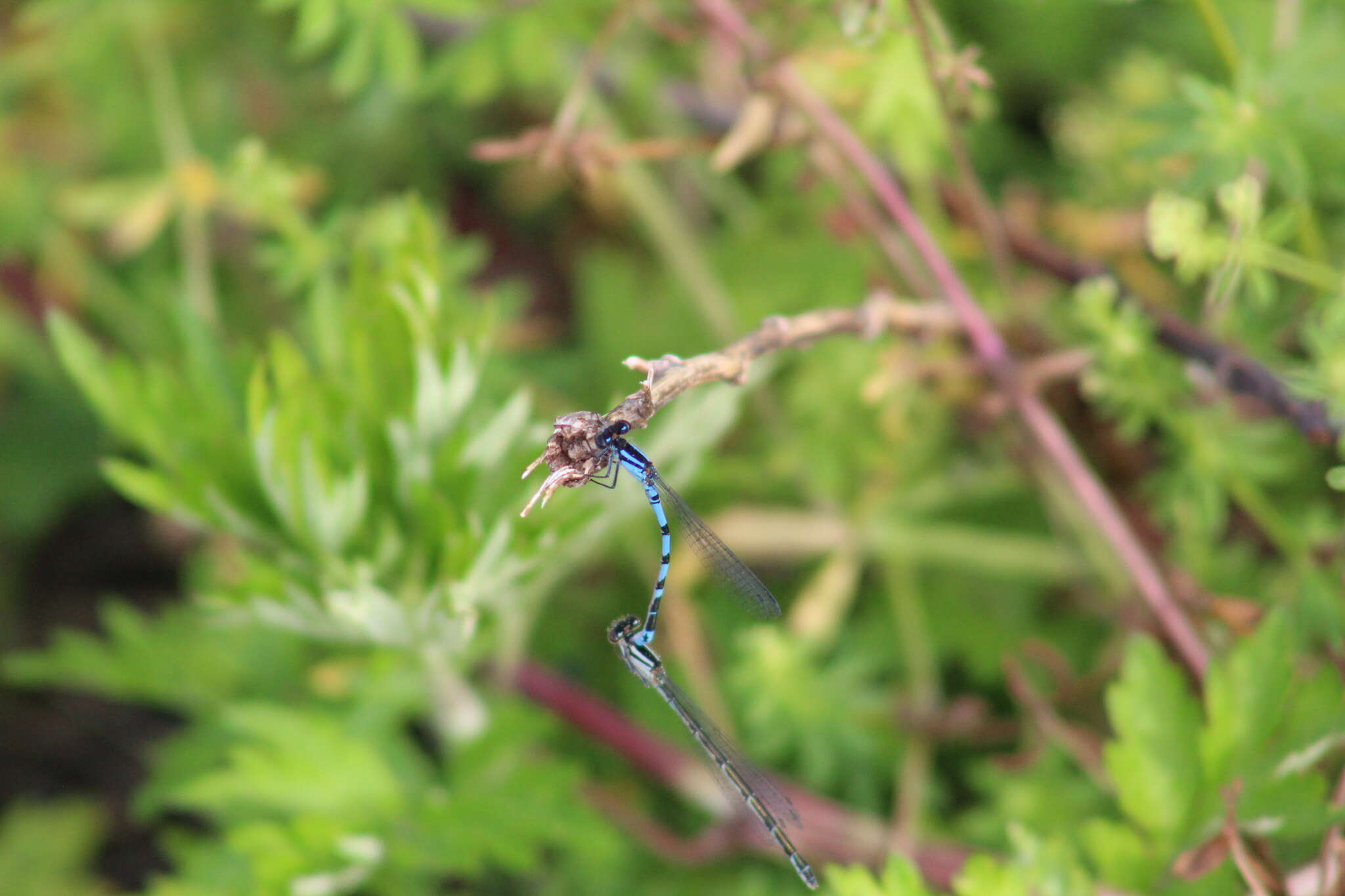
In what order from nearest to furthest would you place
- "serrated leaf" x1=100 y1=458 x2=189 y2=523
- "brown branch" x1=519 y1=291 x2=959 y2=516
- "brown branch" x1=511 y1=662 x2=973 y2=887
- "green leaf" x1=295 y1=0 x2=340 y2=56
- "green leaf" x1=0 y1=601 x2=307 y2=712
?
1. "brown branch" x1=519 y1=291 x2=959 y2=516
2. "serrated leaf" x1=100 y1=458 x2=189 y2=523
3. "green leaf" x1=295 y1=0 x2=340 y2=56
4. "brown branch" x1=511 y1=662 x2=973 y2=887
5. "green leaf" x1=0 y1=601 x2=307 y2=712

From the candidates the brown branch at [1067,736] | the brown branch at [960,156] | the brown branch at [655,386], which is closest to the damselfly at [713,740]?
the brown branch at [1067,736]

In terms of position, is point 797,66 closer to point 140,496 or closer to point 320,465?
point 320,465

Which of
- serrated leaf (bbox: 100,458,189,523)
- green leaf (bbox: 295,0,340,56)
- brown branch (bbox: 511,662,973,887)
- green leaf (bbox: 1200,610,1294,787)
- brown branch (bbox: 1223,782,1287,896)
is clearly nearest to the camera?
brown branch (bbox: 1223,782,1287,896)

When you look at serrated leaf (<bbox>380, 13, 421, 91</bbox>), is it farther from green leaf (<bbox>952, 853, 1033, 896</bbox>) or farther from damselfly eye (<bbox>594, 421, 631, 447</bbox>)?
green leaf (<bbox>952, 853, 1033, 896</bbox>)

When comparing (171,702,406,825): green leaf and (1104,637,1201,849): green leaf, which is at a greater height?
(171,702,406,825): green leaf

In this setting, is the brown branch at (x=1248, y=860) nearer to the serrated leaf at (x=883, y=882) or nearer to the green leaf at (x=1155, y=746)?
the green leaf at (x=1155, y=746)

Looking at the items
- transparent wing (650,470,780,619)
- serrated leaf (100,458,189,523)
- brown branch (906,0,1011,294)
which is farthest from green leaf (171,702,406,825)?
brown branch (906,0,1011,294)

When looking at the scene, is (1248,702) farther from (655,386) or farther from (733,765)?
(655,386)
